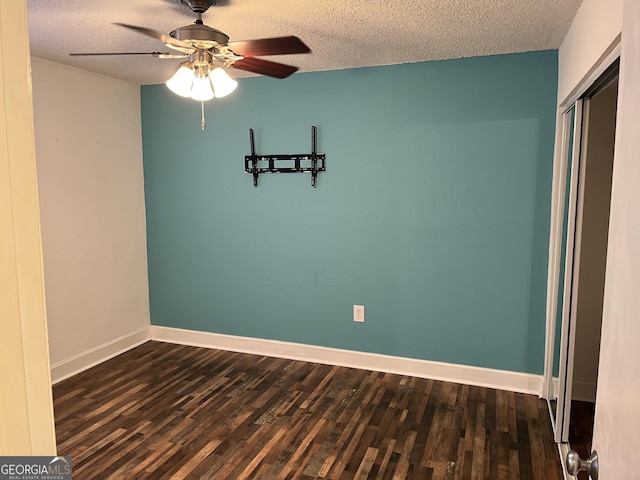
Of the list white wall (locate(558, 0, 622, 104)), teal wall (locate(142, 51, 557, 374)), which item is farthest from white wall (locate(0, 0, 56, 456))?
teal wall (locate(142, 51, 557, 374))

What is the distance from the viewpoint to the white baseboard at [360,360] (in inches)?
130

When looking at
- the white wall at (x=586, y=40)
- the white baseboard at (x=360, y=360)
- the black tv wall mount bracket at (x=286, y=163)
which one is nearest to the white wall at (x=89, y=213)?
the white baseboard at (x=360, y=360)

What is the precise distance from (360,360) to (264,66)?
2319 millimetres

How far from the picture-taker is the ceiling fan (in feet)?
6.41

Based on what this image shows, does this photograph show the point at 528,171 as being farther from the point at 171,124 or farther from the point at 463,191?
the point at 171,124

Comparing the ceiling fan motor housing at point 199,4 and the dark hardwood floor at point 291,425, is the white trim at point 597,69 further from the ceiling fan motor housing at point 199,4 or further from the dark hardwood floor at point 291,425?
the dark hardwood floor at point 291,425

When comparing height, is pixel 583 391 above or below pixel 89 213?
below

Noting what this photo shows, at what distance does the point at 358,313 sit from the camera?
3652 millimetres

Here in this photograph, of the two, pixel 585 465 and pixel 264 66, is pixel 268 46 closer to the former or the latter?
pixel 264 66

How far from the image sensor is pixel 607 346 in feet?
2.93

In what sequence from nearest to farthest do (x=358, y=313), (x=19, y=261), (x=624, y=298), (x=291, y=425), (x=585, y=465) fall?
(x=19, y=261), (x=624, y=298), (x=585, y=465), (x=291, y=425), (x=358, y=313)

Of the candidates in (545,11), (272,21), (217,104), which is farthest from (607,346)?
(217,104)

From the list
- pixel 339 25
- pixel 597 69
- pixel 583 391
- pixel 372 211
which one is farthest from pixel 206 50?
pixel 583 391

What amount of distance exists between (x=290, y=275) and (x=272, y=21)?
198 centimetres
